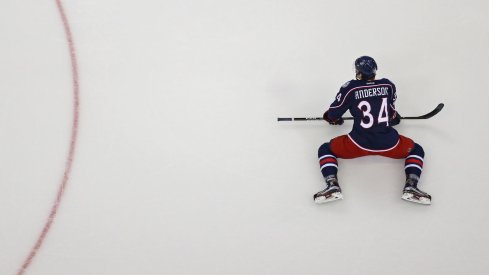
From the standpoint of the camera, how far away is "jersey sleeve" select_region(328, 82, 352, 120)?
242cm

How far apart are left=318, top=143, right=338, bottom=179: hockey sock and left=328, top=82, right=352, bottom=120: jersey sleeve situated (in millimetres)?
163

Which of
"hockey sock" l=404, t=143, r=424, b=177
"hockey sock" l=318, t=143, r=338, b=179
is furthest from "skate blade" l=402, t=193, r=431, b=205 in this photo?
"hockey sock" l=318, t=143, r=338, b=179

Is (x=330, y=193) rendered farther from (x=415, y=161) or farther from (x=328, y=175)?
(x=415, y=161)

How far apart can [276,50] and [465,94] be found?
1.12m

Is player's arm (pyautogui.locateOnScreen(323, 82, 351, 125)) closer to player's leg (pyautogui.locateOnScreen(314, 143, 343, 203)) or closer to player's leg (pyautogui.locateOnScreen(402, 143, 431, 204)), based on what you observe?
player's leg (pyautogui.locateOnScreen(314, 143, 343, 203))

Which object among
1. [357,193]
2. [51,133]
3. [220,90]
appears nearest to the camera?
[357,193]

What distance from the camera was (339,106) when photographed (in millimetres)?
2461

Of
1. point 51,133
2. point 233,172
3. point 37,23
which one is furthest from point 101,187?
point 37,23

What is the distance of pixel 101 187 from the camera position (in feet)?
8.15

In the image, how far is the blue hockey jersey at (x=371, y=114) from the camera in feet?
7.74

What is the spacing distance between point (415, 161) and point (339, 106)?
46 cm

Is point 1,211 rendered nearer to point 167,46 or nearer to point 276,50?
point 167,46

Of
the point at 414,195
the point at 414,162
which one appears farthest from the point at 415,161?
the point at 414,195

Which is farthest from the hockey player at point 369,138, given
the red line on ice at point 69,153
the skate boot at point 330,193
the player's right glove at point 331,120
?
the red line on ice at point 69,153
